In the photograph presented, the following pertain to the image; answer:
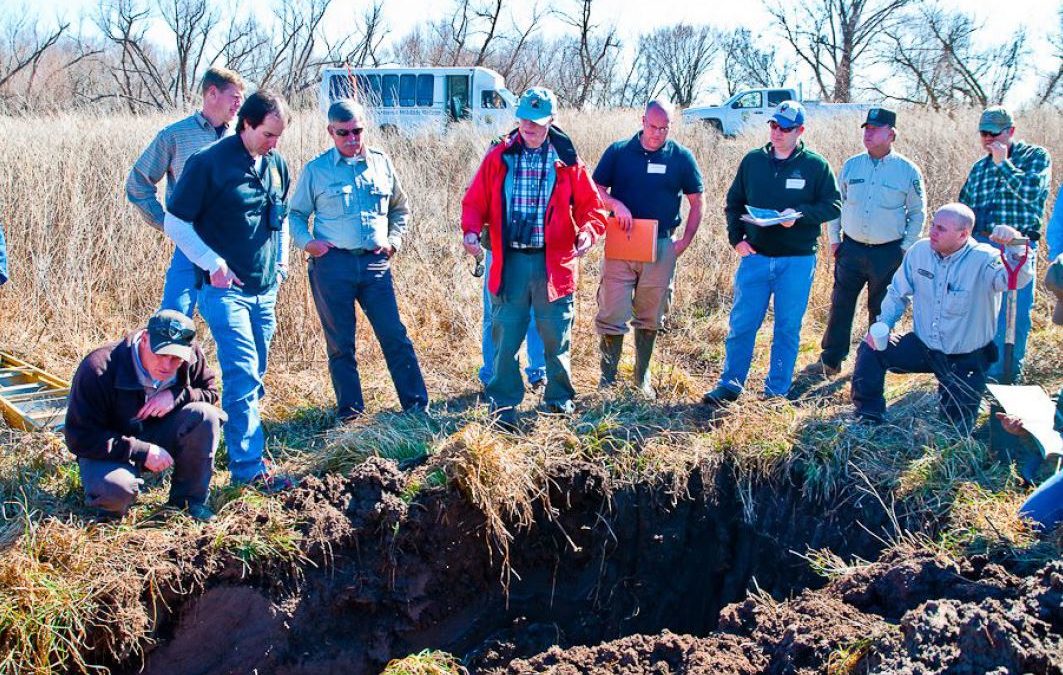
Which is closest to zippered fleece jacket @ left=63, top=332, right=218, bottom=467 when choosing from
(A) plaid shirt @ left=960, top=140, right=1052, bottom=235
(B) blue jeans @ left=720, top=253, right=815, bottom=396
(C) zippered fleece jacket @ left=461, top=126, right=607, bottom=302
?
(C) zippered fleece jacket @ left=461, top=126, right=607, bottom=302

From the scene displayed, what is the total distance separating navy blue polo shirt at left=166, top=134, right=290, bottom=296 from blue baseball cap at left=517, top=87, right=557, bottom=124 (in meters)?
1.34

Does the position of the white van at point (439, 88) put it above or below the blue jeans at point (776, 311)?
above

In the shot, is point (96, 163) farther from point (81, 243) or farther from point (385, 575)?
point (385, 575)

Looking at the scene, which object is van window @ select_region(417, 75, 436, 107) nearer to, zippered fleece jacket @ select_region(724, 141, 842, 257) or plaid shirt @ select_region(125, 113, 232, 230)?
zippered fleece jacket @ select_region(724, 141, 842, 257)

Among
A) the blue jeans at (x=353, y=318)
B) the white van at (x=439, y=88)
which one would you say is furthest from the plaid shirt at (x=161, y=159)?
the white van at (x=439, y=88)

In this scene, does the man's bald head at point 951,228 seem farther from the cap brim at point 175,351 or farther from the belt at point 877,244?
the cap brim at point 175,351

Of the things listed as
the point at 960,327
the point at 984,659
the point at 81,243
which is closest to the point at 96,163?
the point at 81,243

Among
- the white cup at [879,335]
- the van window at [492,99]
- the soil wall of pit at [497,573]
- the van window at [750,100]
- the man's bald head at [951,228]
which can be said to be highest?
the van window at [750,100]

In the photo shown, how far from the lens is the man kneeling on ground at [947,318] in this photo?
5.12 meters

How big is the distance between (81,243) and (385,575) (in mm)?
4457

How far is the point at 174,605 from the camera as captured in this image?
4.01 metres

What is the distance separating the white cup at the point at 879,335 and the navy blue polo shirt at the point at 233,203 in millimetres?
3267

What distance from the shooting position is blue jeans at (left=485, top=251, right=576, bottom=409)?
205 inches

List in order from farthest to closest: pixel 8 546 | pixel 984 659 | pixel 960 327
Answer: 1. pixel 960 327
2. pixel 8 546
3. pixel 984 659
